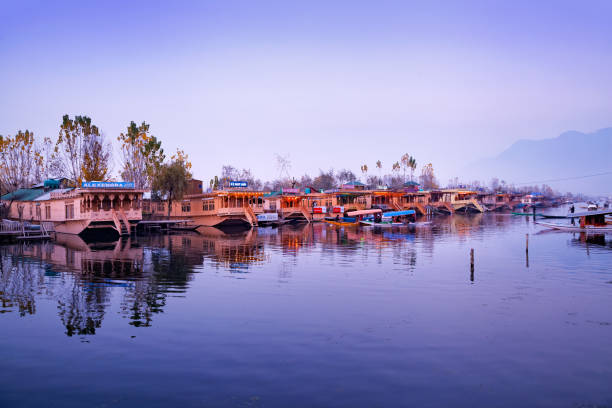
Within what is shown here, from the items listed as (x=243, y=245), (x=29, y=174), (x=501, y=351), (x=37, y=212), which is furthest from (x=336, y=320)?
(x=29, y=174)

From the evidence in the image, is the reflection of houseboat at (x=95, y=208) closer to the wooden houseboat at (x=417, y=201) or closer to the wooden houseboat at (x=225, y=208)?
the wooden houseboat at (x=225, y=208)

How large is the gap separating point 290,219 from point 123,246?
4931 centimetres

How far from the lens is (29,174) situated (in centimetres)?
8944

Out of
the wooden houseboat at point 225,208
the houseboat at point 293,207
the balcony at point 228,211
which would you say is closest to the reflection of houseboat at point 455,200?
the houseboat at point 293,207

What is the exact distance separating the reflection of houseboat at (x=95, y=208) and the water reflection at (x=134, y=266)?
8490 mm

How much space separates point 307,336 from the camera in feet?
51.5

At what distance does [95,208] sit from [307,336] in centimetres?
5133

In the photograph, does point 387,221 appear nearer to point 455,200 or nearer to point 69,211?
point 69,211

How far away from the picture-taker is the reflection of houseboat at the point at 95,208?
184 feet

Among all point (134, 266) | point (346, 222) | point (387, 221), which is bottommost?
point (134, 266)

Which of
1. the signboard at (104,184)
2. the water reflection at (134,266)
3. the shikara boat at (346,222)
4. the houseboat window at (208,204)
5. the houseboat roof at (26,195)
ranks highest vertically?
the signboard at (104,184)

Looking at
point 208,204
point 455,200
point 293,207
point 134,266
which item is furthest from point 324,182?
point 134,266

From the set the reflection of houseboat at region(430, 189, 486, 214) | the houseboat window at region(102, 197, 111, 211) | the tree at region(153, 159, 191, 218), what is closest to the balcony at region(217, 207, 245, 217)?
the tree at region(153, 159, 191, 218)

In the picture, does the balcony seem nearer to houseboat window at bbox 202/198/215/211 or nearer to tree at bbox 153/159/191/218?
houseboat window at bbox 202/198/215/211
